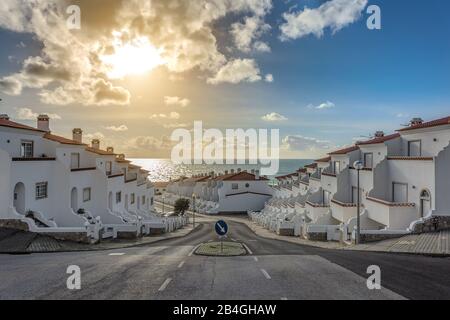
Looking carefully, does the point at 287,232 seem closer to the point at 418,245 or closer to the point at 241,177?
the point at 418,245

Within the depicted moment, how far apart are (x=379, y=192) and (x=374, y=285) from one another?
1812 centimetres

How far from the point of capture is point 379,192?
27516 mm

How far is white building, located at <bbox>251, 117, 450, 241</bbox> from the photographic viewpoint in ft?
73.2

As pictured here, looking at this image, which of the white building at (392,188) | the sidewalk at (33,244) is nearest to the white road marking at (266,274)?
the white building at (392,188)

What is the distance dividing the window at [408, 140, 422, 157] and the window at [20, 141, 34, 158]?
2857 cm

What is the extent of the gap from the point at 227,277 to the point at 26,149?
19680 millimetres

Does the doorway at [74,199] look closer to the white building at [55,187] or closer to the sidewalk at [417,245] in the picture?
the white building at [55,187]

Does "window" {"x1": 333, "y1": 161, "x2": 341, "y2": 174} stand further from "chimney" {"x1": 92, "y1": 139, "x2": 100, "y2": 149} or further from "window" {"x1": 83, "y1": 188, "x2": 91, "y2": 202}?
"chimney" {"x1": 92, "y1": 139, "x2": 100, "y2": 149}

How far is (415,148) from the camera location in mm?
26500

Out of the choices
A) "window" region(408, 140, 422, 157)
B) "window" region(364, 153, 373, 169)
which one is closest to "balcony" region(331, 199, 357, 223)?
"window" region(364, 153, 373, 169)

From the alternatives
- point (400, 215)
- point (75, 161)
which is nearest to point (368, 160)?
point (400, 215)

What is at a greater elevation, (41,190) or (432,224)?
(41,190)

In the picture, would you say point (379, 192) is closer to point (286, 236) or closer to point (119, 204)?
point (286, 236)
